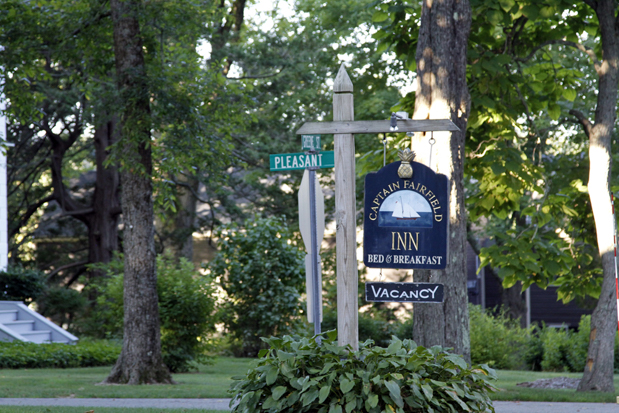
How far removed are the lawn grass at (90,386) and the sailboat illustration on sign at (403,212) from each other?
517cm

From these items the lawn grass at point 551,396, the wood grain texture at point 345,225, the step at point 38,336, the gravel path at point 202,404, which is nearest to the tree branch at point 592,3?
the lawn grass at point 551,396

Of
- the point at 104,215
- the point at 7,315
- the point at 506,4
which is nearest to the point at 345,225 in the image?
the point at 506,4

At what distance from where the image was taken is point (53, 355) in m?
15.6

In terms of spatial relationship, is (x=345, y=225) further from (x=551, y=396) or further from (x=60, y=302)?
(x=60, y=302)

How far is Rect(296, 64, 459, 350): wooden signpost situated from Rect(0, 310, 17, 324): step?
1472 cm

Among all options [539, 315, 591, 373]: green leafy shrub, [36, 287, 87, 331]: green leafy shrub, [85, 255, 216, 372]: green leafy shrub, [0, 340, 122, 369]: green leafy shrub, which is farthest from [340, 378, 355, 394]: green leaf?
[36, 287, 87, 331]: green leafy shrub

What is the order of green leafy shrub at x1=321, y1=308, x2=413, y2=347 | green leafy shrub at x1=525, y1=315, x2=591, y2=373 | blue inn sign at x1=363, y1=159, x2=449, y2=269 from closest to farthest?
1. blue inn sign at x1=363, y1=159, x2=449, y2=269
2. green leafy shrub at x1=525, y1=315, x2=591, y2=373
3. green leafy shrub at x1=321, y1=308, x2=413, y2=347

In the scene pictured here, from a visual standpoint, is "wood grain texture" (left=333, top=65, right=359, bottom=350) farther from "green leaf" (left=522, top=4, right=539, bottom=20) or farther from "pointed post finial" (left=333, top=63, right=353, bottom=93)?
"green leaf" (left=522, top=4, right=539, bottom=20)

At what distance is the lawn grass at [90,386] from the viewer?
33.6 feet

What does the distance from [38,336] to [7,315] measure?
1.12 m

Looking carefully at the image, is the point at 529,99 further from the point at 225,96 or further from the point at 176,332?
the point at 176,332

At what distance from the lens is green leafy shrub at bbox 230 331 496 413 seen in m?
5.37

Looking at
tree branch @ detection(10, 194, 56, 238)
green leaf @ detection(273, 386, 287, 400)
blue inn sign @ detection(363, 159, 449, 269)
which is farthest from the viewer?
tree branch @ detection(10, 194, 56, 238)

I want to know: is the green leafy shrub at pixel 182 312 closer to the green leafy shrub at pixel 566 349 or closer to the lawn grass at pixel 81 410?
the lawn grass at pixel 81 410
